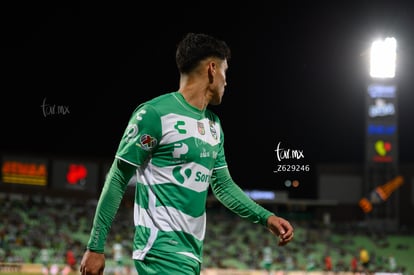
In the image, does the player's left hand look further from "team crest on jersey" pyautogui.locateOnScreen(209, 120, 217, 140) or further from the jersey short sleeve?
the jersey short sleeve

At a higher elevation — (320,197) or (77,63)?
(77,63)

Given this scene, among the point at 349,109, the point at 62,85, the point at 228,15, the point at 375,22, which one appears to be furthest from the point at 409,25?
the point at 349,109

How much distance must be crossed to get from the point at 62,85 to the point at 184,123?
1942 cm

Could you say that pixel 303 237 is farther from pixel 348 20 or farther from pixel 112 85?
pixel 112 85

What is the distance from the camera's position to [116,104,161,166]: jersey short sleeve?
3.21 metres

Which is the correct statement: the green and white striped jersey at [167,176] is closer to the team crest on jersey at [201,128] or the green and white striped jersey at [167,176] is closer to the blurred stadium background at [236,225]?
the team crest on jersey at [201,128]

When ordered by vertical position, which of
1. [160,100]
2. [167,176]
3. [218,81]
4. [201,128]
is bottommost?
[167,176]

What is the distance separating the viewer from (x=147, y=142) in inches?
127

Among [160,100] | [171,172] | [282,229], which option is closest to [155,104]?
[160,100]

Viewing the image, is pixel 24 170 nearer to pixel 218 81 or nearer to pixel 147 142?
pixel 218 81

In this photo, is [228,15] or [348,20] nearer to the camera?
[228,15]

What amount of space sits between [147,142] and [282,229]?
33.3 inches

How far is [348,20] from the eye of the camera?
133 feet

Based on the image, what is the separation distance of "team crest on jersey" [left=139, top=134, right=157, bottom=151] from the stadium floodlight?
34.4 meters
